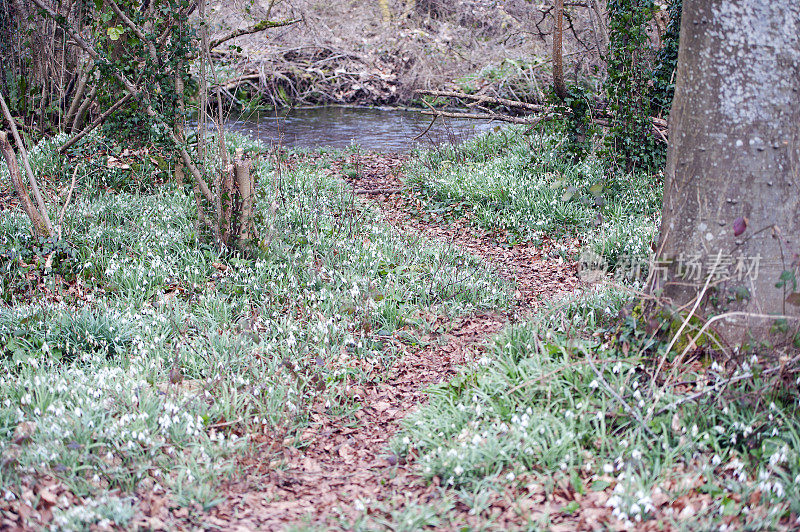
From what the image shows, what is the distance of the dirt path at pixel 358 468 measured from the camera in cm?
302

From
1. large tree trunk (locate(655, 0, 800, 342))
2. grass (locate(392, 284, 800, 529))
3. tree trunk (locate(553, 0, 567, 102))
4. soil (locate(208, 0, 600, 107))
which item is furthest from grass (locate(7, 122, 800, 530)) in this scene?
soil (locate(208, 0, 600, 107))

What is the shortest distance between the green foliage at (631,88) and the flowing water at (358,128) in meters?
Answer: 3.29

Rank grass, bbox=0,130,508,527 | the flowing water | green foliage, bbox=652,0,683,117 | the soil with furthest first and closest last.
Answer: the soil < the flowing water < green foliage, bbox=652,0,683,117 < grass, bbox=0,130,508,527

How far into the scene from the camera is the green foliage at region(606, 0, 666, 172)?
8.06 m

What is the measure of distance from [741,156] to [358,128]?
1139 cm

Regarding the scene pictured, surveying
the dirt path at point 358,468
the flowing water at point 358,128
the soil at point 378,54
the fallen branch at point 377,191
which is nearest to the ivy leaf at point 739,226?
the dirt path at point 358,468

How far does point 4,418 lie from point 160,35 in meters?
4.87

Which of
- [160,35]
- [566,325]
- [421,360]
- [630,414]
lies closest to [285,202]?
[160,35]

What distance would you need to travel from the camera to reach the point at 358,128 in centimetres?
1420

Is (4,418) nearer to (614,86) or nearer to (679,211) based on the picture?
(679,211)

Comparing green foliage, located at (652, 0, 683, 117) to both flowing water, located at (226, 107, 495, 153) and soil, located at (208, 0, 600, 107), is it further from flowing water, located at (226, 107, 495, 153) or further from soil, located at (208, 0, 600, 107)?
soil, located at (208, 0, 600, 107)

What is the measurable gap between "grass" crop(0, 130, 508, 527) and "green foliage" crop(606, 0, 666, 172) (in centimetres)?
345

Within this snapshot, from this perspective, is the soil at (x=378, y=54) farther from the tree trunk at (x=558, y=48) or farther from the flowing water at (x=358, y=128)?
the tree trunk at (x=558, y=48)

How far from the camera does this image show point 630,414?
3.33m
